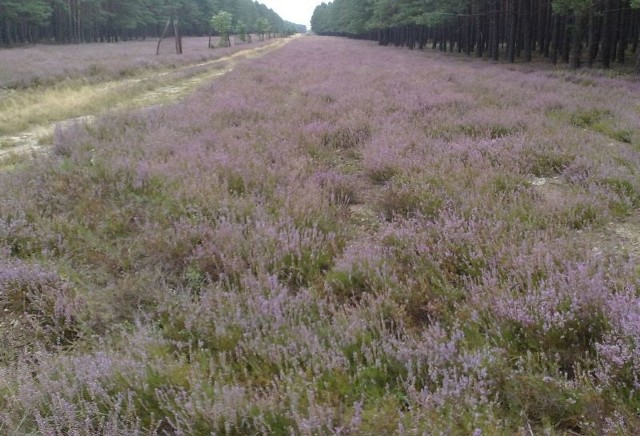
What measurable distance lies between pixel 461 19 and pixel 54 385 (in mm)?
46218

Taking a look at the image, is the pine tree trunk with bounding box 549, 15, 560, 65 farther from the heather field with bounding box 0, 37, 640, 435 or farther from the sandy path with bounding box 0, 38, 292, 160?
the heather field with bounding box 0, 37, 640, 435

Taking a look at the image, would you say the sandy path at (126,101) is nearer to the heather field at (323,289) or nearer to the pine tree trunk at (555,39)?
the heather field at (323,289)

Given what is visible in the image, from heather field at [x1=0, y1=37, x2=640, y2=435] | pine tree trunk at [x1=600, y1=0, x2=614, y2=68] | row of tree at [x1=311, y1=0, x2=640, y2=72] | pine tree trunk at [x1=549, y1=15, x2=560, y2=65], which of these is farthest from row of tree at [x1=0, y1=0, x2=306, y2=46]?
heather field at [x1=0, y1=37, x2=640, y2=435]

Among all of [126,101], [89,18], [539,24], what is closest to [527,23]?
[539,24]

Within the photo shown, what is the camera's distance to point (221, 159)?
20.6ft

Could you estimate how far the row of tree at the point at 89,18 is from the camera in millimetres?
51028

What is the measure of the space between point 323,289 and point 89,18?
259 ft

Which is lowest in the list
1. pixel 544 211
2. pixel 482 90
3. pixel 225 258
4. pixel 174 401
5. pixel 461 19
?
pixel 174 401

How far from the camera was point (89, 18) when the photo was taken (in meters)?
66.4

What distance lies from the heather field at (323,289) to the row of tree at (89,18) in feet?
134

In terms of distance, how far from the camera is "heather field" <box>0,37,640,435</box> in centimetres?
215

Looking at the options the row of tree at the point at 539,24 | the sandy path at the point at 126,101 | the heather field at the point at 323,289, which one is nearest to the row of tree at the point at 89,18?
the sandy path at the point at 126,101

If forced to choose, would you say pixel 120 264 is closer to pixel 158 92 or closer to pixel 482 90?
pixel 482 90

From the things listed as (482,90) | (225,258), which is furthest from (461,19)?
(225,258)
